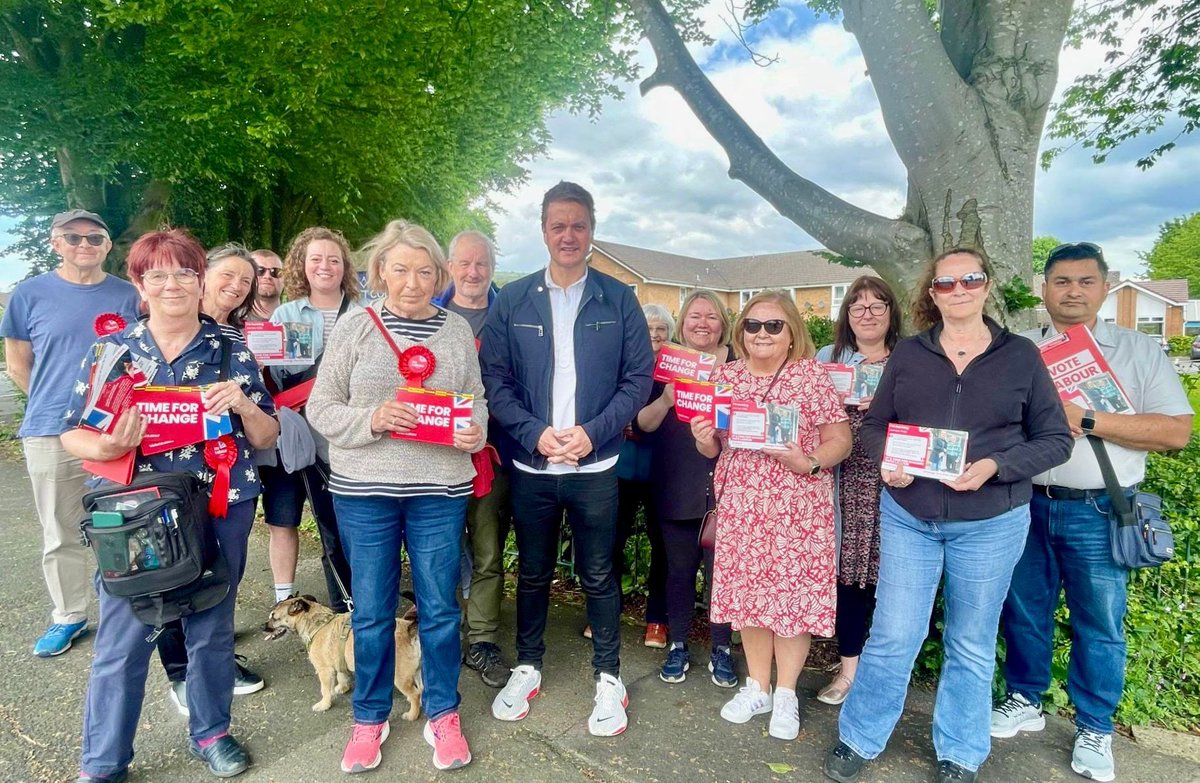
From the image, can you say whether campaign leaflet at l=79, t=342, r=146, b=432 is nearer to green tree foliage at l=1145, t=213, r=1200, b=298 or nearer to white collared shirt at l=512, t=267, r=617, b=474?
white collared shirt at l=512, t=267, r=617, b=474

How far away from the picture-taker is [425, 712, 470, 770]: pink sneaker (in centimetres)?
271

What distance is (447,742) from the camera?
2.76 metres

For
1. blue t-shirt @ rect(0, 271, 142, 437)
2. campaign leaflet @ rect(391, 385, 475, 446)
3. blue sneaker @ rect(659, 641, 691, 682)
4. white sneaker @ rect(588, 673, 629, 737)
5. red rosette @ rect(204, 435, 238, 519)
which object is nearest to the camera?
campaign leaflet @ rect(391, 385, 475, 446)

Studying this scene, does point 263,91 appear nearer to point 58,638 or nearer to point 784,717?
point 58,638

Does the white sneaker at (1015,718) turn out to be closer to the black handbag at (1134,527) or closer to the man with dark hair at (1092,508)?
the man with dark hair at (1092,508)

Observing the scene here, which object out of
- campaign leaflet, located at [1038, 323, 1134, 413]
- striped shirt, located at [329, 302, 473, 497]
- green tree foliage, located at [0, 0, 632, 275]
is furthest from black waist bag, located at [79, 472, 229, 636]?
green tree foliage, located at [0, 0, 632, 275]

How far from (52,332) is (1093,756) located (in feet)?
18.7

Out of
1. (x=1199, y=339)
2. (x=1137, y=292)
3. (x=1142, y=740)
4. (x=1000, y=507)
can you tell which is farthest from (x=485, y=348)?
(x=1137, y=292)

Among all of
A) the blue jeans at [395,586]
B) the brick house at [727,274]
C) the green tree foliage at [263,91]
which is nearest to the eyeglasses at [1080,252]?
the blue jeans at [395,586]

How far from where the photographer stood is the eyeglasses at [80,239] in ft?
11.7

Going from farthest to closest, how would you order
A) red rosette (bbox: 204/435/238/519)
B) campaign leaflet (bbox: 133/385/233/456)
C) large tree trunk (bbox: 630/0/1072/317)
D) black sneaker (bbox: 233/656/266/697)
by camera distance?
large tree trunk (bbox: 630/0/1072/317)
black sneaker (bbox: 233/656/266/697)
red rosette (bbox: 204/435/238/519)
campaign leaflet (bbox: 133/385/233/456)

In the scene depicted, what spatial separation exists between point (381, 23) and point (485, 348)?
31.3 ft

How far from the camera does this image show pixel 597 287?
10.4 ft

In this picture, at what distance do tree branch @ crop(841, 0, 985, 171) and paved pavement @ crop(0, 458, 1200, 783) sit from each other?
11.2 feet
